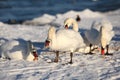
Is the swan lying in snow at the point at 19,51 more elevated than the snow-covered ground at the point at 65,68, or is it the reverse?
the swan lying in snow at the point at 19,51

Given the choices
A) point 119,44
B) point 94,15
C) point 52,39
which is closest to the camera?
point 52,39

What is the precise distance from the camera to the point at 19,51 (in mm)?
11008

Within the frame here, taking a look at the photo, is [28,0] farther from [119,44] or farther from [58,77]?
[58,77]

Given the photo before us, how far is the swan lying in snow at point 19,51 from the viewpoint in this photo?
10828 mm

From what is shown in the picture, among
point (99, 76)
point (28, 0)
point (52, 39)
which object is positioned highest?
point (28, 0)

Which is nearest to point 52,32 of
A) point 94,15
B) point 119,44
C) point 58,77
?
point 58,77

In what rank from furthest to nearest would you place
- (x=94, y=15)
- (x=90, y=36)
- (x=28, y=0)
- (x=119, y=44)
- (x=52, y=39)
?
(x=28, y=0) < (x=94, y=15) < (x=119, y=44) < (x=90, y=36) < (x=52, y=39)

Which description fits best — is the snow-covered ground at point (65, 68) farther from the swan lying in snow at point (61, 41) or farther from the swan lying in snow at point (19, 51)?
the swan lying in snow at point (61, 41)

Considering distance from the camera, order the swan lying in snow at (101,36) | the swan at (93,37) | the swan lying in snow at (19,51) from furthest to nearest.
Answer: the swan at (93,37), the swan lying in snow at (101,36), the swan lying in snow at (19,51)

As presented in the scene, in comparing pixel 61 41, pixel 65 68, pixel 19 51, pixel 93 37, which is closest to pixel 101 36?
pixel 93 37

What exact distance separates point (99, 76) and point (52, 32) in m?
2.04

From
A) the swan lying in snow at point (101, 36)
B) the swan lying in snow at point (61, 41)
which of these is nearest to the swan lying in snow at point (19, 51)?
the swan lying in snow at point (61, 41)

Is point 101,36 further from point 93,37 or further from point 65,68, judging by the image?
point 65,68

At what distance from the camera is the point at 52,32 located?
1029 cm
